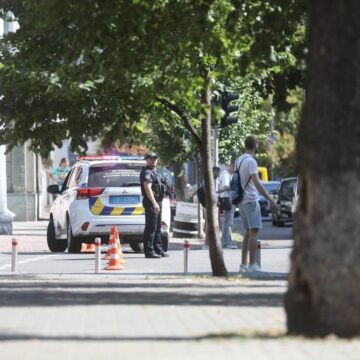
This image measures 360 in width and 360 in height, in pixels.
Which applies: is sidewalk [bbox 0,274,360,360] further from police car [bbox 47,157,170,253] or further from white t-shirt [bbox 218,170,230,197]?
white t-shirt [bbox 218,170,230,197]

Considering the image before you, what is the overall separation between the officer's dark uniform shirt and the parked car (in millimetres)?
19631

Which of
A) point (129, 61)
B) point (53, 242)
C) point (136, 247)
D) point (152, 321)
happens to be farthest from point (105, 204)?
point (152, 321)

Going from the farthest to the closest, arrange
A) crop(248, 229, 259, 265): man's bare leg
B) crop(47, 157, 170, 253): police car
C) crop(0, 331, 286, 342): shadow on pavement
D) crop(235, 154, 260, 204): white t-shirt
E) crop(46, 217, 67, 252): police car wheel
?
crop(46, 217, 67, 252): police car wheel → crop(47, 157, 170, 253): police car → crop(235, 154, 260, 204): white t-shirt → crop(248, 229, 259, 265): man's bare leg → crop(0, 331, 286, 342): shadow on pavement

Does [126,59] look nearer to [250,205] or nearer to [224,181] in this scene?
[250,205]

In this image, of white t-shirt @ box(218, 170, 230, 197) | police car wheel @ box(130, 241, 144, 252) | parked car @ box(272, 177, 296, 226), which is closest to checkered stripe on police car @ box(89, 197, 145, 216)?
police car wheel @ box(130, 241, 144, 252)

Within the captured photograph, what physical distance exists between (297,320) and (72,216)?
14.8 metres

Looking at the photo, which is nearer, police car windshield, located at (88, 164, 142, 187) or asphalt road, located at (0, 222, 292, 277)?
asphalt road, located at (0, 222, 292, 277)

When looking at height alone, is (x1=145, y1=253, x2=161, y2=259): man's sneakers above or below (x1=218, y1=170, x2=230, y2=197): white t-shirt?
below

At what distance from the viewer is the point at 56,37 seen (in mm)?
15453

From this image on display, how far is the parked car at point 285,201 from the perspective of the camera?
42.0m

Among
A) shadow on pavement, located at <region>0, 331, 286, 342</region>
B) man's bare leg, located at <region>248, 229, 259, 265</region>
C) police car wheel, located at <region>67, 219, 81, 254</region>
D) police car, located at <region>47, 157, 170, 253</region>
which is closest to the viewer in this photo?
shadow on pavement, located at <region>0, 331, 286, 342</region>

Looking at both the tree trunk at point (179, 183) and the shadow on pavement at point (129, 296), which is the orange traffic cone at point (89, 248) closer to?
the shadow on pavement at point (129, 296)

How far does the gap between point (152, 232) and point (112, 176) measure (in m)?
2.25

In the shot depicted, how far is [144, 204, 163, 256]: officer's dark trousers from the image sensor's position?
71.0 ft
